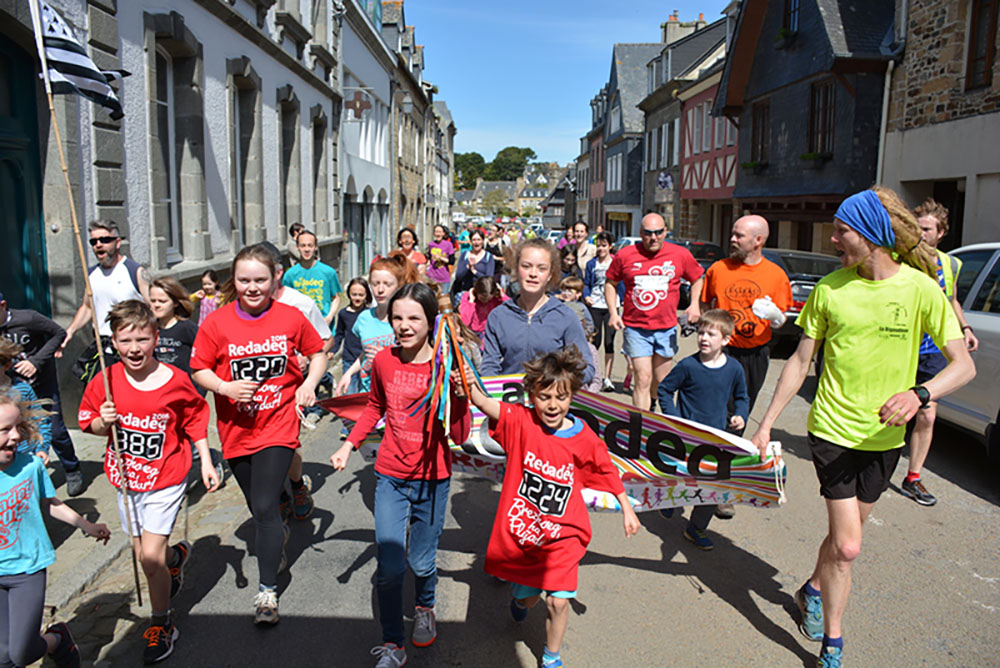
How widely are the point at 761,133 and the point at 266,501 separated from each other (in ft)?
72.6

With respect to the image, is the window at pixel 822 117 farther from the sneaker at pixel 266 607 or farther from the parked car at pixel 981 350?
the sneaker at pixel 266 607

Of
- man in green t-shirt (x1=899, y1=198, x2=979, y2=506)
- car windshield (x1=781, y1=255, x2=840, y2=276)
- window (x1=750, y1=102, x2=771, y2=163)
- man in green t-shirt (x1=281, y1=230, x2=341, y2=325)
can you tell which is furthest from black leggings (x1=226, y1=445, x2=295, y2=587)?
window (x1=750, y1=102, x2=771, y2=163)

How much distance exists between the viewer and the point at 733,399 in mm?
5090

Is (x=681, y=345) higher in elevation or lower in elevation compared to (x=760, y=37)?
lower

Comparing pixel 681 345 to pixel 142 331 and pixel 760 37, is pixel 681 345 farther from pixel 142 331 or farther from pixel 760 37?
pixel 760 37

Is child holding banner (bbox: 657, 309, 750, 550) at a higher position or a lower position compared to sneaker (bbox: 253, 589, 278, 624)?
higher

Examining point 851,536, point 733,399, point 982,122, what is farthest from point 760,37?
point 851,536

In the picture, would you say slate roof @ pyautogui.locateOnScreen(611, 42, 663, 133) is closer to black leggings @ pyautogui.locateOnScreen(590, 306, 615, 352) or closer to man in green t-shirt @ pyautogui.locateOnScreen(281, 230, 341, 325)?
black leggings @ pyautogui.locateOnScreen(590, 306, 615, 352)

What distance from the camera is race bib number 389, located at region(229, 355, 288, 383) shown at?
3.98m

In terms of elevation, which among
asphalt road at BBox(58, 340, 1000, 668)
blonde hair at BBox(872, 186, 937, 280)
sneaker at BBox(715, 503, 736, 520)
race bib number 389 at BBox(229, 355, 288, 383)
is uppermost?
blonde hair at BBox(872, 186, 937, 280)

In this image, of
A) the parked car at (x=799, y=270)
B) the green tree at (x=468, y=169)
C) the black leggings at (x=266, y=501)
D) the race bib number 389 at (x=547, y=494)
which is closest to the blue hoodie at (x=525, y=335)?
the race bib number 389 at (x=547, y=494)

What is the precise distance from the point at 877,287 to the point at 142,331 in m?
3.34

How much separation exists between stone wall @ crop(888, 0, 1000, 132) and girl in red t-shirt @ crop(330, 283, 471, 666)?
42.9 ft

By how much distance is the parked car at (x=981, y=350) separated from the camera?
6.20m
